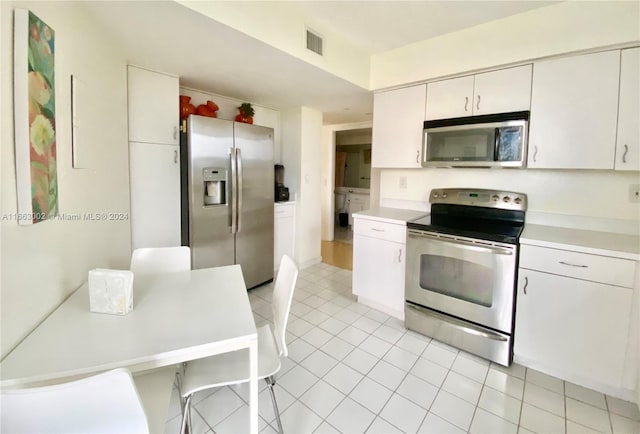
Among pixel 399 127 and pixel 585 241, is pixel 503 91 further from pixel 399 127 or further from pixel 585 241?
pixel 585 241

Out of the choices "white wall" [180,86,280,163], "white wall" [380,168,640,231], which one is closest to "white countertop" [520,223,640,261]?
"white wall" [380,168,640,231]

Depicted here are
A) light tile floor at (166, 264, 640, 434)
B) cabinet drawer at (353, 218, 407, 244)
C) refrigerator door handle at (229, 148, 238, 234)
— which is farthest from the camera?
refrigerator door handle at (229, 148, 238, 234)

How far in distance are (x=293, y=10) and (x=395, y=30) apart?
863 millimetres

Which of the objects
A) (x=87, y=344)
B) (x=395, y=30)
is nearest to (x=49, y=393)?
(x=87, y=344)

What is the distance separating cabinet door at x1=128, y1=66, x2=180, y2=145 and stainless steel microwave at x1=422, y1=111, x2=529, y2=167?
222cm

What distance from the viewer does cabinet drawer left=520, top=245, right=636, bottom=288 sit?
166cm

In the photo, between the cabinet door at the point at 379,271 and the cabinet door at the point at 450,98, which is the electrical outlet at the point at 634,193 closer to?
the cabinet door at the point at 450,98

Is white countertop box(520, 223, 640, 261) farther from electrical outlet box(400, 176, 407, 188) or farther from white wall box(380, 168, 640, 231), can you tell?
electrical outlet box(400, 176, 407, 188)

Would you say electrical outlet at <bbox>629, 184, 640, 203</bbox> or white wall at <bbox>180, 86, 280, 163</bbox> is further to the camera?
white wall at <bbox>180, 86, 280, 163</bbox>

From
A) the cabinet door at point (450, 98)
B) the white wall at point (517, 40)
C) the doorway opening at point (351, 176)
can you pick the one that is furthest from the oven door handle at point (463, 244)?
the doorway opening at point (351, 176)

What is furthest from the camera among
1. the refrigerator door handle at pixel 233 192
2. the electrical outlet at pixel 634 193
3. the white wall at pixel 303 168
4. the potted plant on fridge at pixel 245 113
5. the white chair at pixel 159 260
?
the white wall at pixel 303 168

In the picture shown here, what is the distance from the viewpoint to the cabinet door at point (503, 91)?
2.20 metres

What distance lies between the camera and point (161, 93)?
100 inches

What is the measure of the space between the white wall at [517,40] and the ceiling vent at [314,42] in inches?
31.0
